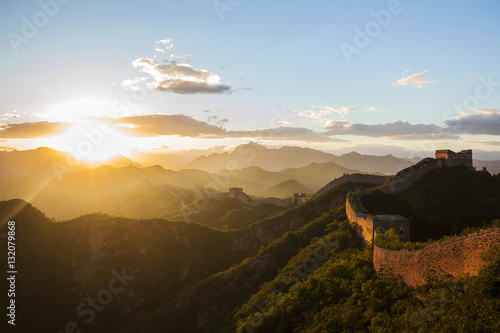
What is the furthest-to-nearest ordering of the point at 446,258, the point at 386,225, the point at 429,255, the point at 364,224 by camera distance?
the point at 364,224
the point at 386,225
the point at 429,255
the point at 446,258

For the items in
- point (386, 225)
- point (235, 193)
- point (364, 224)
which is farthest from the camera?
point (235, 193)

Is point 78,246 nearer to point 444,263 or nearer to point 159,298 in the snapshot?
point 159,298

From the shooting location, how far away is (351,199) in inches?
1336

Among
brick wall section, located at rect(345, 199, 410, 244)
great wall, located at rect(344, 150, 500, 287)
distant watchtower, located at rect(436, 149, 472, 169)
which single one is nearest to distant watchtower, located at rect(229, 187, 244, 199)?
distant watchtower, located at rect(436, 149, 472, 169)

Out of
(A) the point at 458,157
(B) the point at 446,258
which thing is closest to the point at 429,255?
(B) the point at 446,258

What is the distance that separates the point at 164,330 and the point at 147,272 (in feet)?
48.0

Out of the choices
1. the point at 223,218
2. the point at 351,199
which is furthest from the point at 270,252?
the point at 223,218

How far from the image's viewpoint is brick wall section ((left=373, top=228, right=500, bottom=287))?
12031 millimetres

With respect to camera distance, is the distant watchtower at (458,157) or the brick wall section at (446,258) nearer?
the brick wall section at (446,258)

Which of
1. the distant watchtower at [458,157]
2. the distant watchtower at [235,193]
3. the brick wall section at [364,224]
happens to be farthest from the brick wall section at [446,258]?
the distant watchtower at [235,193]

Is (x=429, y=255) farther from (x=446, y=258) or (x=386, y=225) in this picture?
(x=386, y=225)

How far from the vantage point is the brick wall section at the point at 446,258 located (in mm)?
12031

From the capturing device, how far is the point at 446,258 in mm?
13445

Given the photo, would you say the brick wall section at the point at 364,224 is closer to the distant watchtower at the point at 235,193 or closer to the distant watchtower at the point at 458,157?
the distant watchtower at the point at 458,157
